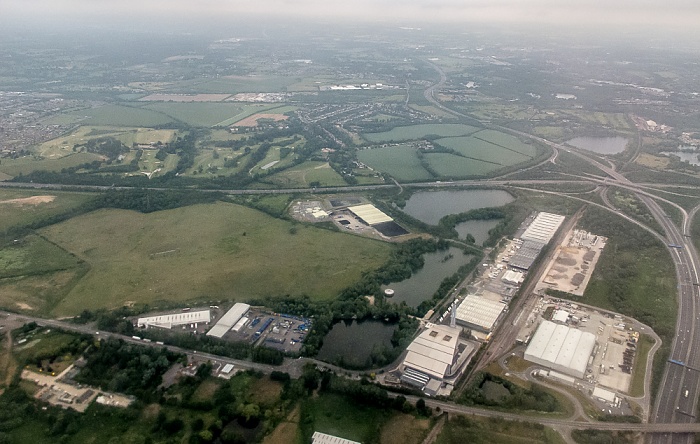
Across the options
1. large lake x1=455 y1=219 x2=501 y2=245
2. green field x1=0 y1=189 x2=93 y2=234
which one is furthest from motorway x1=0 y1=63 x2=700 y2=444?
green field x1=0 y1=189 x2=93 y2=234

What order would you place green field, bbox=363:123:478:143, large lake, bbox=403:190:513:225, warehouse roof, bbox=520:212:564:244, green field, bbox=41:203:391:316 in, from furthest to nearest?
green field, bbox=363:123:478:143 < large lake, bbox=403:190:513:225 < warehouse roof, bbox=520:212:564:244 < green field, bbox=41:203:391:316

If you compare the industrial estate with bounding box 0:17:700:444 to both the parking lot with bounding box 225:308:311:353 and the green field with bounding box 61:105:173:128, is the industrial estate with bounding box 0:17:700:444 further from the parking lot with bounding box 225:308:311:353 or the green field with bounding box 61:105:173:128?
the green field with bounding box 61:105:173:128

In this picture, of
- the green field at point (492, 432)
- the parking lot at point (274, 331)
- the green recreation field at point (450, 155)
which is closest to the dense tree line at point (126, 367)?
the parking lot at point (274, 331)

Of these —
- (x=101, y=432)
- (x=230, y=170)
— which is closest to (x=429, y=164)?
(x=230, y=170)

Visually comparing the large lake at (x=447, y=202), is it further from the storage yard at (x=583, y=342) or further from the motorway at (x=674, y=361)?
the storage yard at (x=583, y=342)

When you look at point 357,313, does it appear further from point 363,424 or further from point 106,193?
point 106,193

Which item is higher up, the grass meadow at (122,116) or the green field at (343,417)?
the grass meadow at (122,116)
